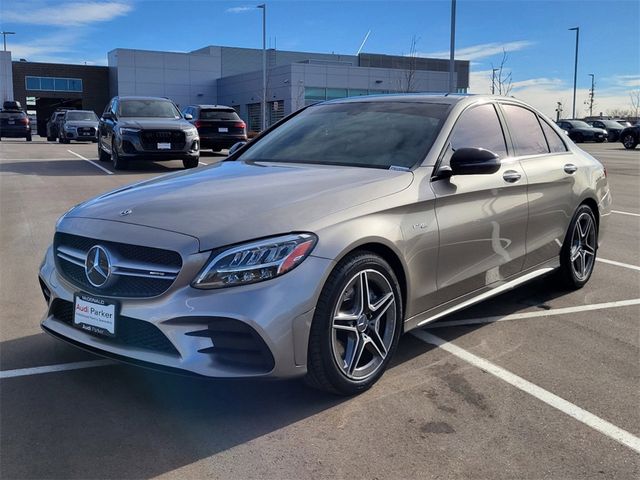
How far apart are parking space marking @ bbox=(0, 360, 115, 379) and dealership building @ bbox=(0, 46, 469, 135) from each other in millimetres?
41248

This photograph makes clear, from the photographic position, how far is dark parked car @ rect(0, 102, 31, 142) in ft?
117

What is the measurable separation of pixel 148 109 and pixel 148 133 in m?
1.48

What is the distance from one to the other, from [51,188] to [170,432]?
10238 millimetres

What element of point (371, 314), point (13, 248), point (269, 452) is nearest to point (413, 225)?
point (371, 314)

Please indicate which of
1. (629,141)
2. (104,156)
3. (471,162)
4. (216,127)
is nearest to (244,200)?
(471,162)

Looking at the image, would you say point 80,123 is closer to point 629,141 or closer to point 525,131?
point 525,131

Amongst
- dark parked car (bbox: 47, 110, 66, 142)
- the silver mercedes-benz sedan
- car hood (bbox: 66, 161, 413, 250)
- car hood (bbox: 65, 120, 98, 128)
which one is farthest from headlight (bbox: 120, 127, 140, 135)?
dark parked car (bbox: 47, 110, 66, 142)

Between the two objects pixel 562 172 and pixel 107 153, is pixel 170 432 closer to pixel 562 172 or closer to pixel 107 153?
pixel 562 172

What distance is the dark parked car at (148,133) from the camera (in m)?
14.4

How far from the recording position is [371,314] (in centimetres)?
340

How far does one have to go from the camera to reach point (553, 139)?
5.38m

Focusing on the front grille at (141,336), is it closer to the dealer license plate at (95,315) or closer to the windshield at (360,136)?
the dealer license plate at (95,315)

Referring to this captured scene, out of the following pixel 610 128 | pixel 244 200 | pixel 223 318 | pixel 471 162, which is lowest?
pixel 223 318

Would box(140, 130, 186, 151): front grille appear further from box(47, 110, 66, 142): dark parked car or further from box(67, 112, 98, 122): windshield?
box(47, 110, 66, 142): dark parked car
